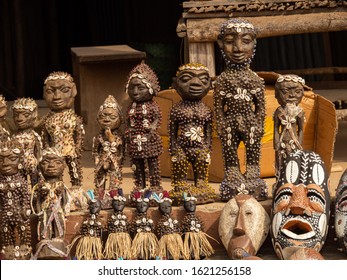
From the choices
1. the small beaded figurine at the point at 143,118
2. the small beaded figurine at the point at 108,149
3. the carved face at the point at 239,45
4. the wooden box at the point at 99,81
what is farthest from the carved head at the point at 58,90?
the wooden box at the point at 99,81

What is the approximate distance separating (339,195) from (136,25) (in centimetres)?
635

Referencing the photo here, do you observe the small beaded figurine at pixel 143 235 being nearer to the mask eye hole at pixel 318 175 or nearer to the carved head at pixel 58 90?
the carved head at pixel 58 90

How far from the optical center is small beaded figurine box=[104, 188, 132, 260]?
849 centimetres

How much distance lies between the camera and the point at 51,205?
845cm

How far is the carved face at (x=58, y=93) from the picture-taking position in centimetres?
884

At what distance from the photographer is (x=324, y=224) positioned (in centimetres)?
831

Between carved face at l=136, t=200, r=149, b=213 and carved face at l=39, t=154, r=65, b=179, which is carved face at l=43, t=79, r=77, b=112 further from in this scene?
carved face at l=136, t=200, r=149, b=213

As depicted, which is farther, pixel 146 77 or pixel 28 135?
pixel 28 135

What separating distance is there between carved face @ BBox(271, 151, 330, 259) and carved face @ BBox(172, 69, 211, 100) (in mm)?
686

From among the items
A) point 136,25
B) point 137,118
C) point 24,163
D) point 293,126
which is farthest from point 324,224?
point 136,25

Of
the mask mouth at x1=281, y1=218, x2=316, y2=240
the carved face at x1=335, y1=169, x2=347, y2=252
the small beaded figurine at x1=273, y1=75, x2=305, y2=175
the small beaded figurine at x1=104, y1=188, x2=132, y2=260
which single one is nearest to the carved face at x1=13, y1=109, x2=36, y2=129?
the small beaded figurine at x1=104, y1=188, x2=132, y2=260

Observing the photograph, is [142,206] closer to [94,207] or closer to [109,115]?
[94,207]

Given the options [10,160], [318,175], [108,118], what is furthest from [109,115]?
[318,175]

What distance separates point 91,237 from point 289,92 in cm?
148
